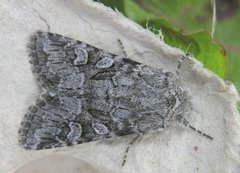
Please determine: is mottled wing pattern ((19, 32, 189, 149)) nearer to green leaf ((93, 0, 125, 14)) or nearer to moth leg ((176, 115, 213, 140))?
moth leg ((176, 115, 213, 140))

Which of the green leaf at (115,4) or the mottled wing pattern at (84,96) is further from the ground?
the green leaf at (115,4)

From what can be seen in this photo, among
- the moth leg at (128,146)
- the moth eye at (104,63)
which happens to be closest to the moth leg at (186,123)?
the moth leg at (128,146)

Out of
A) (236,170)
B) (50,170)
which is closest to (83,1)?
(50,170)

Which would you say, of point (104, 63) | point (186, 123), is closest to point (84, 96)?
point (104, 63)

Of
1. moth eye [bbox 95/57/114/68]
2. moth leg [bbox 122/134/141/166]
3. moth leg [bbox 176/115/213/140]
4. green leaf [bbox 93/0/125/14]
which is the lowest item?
moth leg [bbox 122/134/141/166]

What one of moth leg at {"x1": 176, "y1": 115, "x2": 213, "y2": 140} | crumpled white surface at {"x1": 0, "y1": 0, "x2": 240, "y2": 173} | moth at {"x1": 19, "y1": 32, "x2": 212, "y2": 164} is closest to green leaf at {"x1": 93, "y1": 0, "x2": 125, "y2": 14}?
crumpled white surface at {"x1": 0, "y1": 0, "x2": 240, "y2": 173}

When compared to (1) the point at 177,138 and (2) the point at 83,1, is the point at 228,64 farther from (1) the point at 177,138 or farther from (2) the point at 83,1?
(2) the point at 83,1

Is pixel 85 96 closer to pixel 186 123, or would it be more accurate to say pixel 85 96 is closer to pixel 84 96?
pixel 84 96

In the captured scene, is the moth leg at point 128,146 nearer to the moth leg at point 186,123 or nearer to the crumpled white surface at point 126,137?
the crumpled white surface at point 126,137
